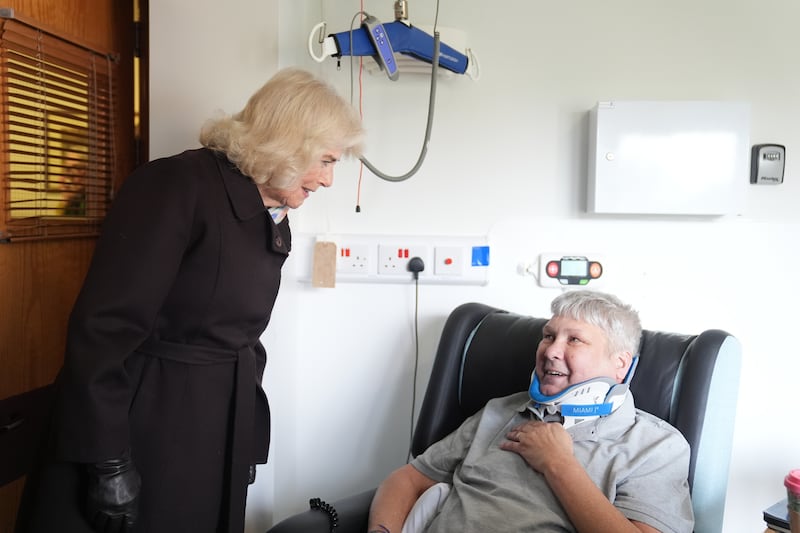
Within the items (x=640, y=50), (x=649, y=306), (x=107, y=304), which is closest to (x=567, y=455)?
(x=649, y=306)

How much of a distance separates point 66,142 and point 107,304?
0.78 metres

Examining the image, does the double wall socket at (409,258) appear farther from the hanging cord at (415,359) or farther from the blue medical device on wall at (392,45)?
the blue medical device on wall at (392,45)

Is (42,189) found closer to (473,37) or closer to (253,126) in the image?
(253,126)

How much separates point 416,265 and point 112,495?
1.03 meters

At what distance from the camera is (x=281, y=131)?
1.28 meters

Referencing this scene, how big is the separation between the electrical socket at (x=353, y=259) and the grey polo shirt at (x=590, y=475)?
0.67 metres

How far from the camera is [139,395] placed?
1217mm

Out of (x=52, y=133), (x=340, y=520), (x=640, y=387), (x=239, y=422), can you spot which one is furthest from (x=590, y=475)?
(x=52, y=133)

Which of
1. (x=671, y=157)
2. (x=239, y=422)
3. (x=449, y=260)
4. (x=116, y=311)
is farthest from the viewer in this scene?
(x=449, y=260)

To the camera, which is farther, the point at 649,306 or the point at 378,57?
the point at 649,306

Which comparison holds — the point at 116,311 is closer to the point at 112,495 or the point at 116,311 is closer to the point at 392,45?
the point at 112,495

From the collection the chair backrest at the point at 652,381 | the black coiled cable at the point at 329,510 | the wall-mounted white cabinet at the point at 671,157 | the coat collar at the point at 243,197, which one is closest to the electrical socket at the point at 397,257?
the chair backrest at the point at 652,381

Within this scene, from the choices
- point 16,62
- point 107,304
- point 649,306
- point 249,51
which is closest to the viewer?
point 107,304

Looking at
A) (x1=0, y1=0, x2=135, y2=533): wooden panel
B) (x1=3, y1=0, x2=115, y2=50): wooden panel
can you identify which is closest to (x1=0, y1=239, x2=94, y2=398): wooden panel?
(x1=0, y1=0, x2=135, y2=533): wooden panel
